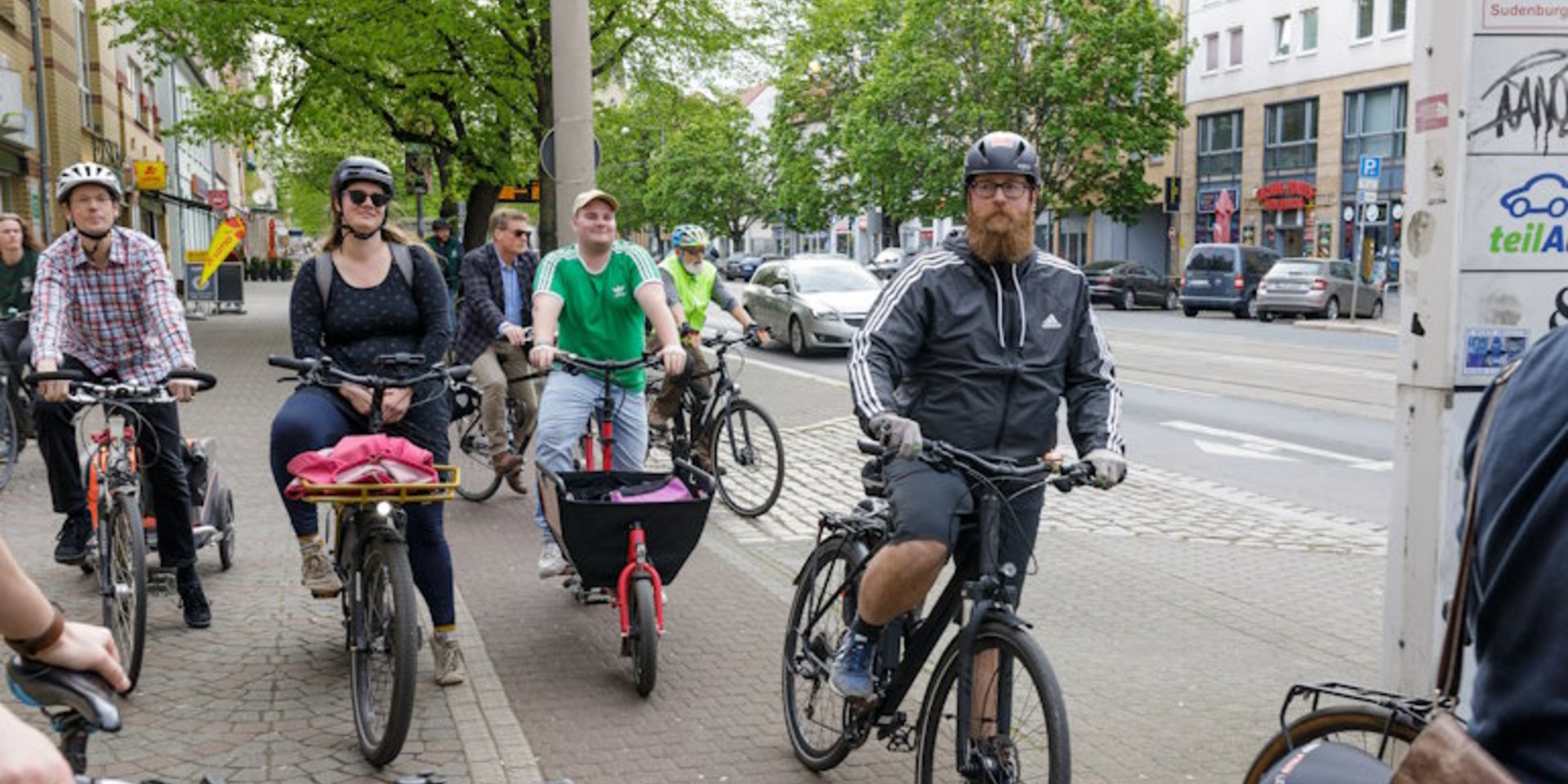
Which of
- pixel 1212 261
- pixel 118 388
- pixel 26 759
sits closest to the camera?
pixel 26 759

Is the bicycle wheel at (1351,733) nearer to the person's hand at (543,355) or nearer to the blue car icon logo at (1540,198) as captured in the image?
the blue car icon logo at (1540,198)

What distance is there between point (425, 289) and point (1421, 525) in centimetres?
353

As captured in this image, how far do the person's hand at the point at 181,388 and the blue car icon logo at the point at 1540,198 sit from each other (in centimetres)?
461

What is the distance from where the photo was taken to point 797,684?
464cm

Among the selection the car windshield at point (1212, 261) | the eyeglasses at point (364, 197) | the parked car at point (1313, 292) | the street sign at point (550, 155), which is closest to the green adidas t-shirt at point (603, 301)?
the eyeglasses at point (364, 197)

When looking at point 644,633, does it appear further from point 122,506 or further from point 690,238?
point 690,238

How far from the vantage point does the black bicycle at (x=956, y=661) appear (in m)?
3.42

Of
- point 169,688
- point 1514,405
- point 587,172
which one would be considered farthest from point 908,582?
point 587,172

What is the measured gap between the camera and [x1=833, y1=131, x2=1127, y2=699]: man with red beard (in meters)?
3.80

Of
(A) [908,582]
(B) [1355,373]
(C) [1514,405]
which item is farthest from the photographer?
(B) [1355,373]

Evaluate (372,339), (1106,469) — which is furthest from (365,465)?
(1106,469)

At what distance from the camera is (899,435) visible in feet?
11.5

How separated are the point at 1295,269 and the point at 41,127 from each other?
26.4m

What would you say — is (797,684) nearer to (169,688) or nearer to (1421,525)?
(1421,525)
